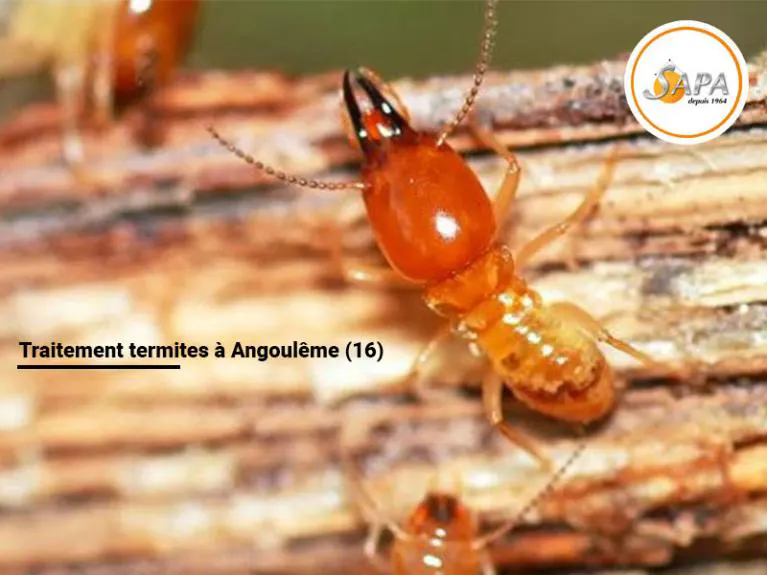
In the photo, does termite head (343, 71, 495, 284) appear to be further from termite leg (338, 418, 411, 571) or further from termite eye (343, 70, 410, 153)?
termite leg (338, 418, 411, 571)

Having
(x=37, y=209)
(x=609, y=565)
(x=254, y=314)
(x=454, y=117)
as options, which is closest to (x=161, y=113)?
(x=37, y=209)

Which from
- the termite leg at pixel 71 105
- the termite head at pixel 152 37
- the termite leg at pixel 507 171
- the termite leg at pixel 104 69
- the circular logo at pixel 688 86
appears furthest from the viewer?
the termite head at pixel 152 37

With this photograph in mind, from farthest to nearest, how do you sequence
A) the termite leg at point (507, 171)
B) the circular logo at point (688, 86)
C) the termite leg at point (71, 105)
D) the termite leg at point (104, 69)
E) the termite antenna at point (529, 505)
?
1. the termite leg at point (104, 69)
2. the termite leg at point (71, 105)
3. the termite antenna at point (529, 505)
4. the termite leg at point (507, 171)
5. the circular logo at point (688, 86)

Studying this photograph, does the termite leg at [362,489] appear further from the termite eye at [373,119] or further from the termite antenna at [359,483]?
the termite eye at [373,119]

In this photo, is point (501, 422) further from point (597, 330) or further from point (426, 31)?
point (426, 31)

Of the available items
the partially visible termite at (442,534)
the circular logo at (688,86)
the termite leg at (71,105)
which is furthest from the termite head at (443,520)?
the termite leg at (71,105)

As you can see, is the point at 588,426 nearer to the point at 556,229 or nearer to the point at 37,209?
the point at 556,229

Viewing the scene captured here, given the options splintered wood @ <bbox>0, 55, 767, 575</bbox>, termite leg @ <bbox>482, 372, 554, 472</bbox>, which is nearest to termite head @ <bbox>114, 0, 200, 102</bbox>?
splintered wood @ <bbox>0, 55, 767, 575</bbox>
